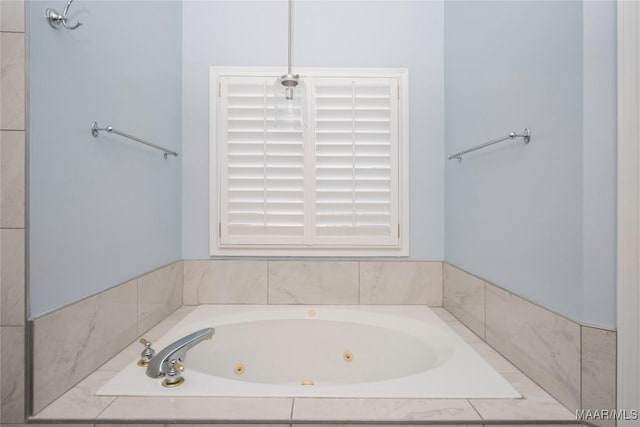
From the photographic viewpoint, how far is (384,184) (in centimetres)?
186

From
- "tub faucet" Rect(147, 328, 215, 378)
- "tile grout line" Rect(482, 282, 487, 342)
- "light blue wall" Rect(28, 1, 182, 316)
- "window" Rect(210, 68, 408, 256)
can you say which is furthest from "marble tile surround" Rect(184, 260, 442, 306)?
"tub faucet" Rect(147, 328, 215, 378)

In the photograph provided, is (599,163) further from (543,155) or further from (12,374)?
(12,374)

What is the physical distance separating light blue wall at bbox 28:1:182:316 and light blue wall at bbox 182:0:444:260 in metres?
0.12

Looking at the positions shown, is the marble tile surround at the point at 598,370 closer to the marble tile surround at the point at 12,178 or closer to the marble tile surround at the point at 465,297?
the marble tile surround at the point at 465,297

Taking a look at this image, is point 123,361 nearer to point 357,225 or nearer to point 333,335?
point 333,335

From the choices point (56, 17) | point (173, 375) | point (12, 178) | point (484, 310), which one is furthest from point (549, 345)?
point (56, 17)

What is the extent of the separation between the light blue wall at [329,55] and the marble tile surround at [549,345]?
56 centimetres

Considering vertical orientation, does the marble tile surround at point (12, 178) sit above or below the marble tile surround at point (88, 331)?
above

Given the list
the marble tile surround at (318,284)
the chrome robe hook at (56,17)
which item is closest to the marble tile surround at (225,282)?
the marble tile surround at (318,284)

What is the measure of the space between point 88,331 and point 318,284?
108cm

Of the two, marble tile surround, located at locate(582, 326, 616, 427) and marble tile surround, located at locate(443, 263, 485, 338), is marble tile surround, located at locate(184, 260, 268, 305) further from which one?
marble tile surround, located at locate(582, 326, 616, 427)

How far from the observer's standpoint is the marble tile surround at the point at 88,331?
→ 0.93 meters

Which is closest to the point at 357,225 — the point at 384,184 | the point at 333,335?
the point at 384,184

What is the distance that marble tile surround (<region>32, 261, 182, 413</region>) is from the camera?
930 millimetres
